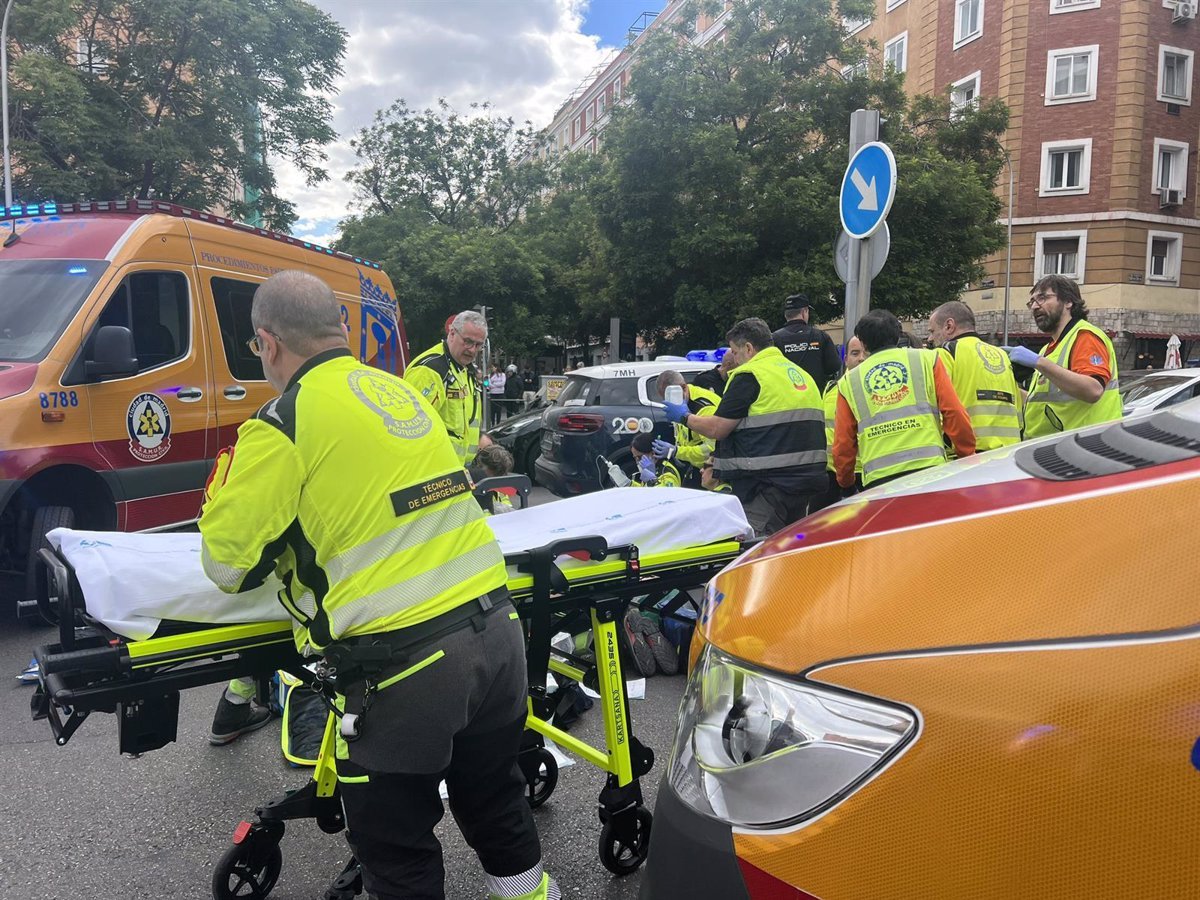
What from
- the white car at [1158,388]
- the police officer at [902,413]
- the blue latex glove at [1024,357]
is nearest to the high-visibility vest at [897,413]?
the police officer at [902,413]

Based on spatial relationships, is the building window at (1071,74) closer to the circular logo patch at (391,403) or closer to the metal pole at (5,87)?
the metal pole at (5,87)

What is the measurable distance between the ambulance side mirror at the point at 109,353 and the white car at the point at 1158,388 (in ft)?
24.5

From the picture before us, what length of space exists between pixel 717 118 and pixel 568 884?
18.4 m

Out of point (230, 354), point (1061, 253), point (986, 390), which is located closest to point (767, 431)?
point (986, 390)

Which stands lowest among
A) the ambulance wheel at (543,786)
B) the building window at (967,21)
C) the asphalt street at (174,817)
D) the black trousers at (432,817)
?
the asphalt street at (174,817)

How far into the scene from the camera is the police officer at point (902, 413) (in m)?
4.11

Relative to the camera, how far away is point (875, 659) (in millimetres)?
1224

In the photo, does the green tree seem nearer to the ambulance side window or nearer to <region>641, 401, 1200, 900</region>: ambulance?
the ambulance side window

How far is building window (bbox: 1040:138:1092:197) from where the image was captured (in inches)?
1077

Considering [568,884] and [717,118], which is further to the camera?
[717,118]

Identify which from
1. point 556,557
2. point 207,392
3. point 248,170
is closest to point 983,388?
point 556,557

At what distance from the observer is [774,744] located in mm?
1318

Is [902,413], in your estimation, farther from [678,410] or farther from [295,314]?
[295,314]

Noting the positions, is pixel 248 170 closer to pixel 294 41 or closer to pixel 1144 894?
pixel 294 41
